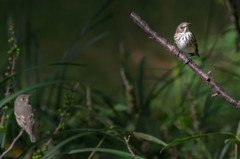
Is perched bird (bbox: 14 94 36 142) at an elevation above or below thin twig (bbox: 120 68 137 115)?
below

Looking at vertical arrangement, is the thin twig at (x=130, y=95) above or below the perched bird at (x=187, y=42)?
below

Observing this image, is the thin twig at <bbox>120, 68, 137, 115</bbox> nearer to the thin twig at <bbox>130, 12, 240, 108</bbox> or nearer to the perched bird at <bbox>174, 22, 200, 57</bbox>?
the perched bird at <bbox>174, 22, 200, 57</bbox>

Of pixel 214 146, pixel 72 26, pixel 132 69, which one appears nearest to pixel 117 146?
pixel 214 146

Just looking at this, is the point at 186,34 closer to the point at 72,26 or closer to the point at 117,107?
the point at 117,107

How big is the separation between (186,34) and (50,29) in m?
3.26

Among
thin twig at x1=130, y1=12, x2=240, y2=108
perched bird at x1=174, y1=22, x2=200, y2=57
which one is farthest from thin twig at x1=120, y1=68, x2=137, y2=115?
thin twig at x1=130, y1=12, x2=240, y2=108

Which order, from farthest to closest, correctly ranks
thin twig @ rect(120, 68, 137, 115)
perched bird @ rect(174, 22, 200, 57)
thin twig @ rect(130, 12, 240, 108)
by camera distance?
thin twig @ rect(120, 68, 137, 115)
perched bird @ rect(174, 22, 200, 57)
thin twig @ rect(130, 12, 240, 108)

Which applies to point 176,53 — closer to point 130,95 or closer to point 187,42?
point 187,42

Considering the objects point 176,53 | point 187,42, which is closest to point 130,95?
point 187,42

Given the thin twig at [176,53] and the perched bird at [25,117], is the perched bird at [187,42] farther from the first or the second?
the perched bird at [25,117]

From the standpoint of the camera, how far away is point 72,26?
4.72m

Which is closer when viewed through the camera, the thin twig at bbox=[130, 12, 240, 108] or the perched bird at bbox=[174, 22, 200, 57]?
the thin twig at bbox=[130, 12, 240, 108]

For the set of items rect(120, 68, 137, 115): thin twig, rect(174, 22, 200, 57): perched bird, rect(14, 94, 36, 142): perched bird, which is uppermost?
rect(174, 22, 200, 57): perched bird

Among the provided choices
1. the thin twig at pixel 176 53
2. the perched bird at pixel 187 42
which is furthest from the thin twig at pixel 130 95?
the thin twig at pixel 176 53
